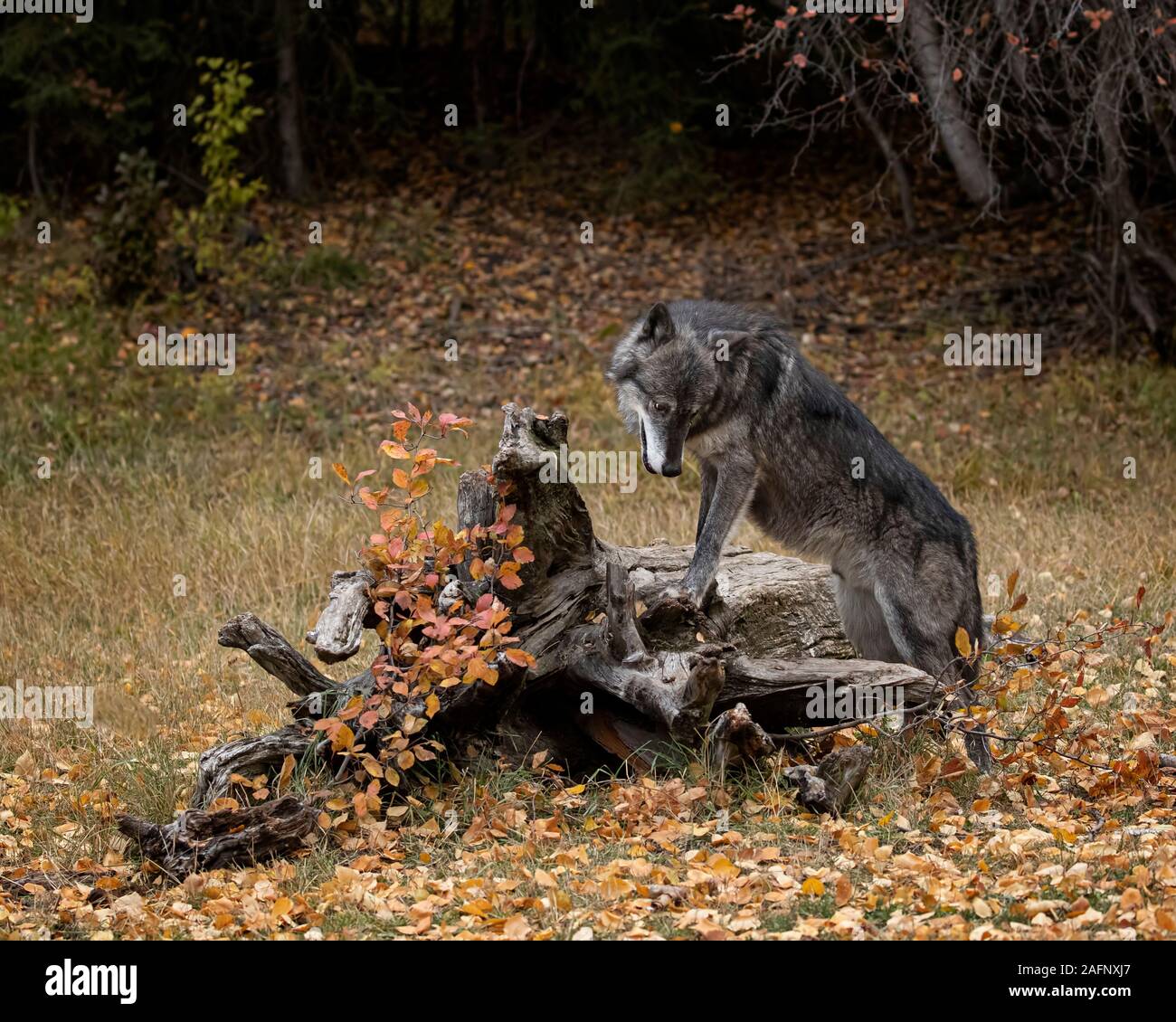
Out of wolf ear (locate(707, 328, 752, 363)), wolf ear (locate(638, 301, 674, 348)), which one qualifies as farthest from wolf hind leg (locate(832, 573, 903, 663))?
wolf ear (locate(638, 301, 674, 348))

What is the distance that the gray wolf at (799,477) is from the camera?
6.30 metres

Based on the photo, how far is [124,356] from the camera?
14.4 m

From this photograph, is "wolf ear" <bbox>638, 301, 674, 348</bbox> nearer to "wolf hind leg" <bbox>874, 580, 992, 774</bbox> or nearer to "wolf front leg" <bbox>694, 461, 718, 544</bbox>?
"wolf front leg" <bbox>694, 461, 718, 544</bbox>

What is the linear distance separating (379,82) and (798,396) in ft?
52.3
